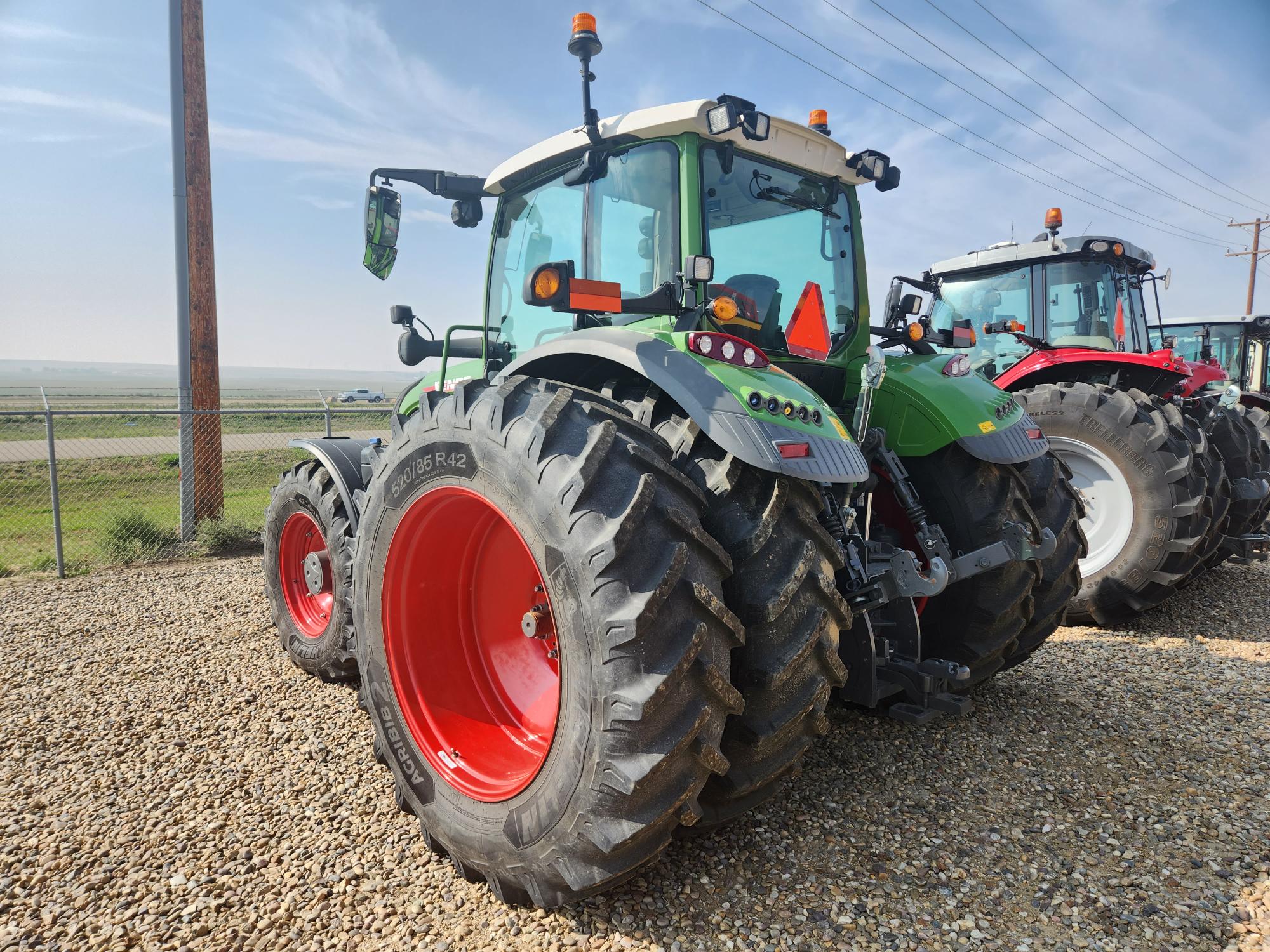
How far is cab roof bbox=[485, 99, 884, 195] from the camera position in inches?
101

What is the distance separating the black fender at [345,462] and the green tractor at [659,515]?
0.05m

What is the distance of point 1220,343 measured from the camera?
35.4 ft

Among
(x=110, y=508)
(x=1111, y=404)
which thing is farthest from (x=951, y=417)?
(x=110, y=508)

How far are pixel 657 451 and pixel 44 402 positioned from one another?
7117 millimetres

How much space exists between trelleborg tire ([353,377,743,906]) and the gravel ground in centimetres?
30

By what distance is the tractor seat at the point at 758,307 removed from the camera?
2752 mm

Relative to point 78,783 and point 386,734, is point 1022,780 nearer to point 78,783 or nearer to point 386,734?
point 386,734

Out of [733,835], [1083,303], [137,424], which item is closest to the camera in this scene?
[733,835]

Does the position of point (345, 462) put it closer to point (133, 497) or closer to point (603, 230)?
point (603, 230)

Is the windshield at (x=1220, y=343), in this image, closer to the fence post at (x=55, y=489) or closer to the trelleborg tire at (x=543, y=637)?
the trelleborg tire at (x=543, y=637)

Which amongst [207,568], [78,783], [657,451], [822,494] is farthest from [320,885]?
[207,568]

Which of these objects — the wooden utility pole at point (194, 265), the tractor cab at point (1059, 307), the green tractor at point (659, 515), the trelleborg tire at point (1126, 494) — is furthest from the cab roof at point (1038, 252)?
the wooden utility pole at point (194, 265)

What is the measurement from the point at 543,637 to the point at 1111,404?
15.0ft

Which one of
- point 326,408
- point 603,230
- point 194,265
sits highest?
point 194,265
